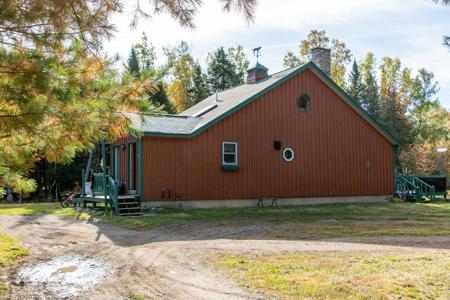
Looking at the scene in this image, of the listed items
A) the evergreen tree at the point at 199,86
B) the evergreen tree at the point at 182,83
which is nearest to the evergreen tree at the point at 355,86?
the evergreen tree at the point at 199,86

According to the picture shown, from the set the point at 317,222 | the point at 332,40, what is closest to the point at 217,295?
the point at 317,222

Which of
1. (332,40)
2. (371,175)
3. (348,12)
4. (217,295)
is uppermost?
(332,40)

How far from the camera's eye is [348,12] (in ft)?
22.4

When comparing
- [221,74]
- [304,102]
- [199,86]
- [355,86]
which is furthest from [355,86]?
[304,102]

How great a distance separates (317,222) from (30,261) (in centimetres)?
772

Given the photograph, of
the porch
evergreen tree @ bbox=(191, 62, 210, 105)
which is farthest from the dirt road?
evergreen tree @ bbox=(191, 62, 210, 105)

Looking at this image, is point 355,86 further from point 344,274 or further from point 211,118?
point 344,274

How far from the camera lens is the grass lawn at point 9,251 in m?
7.23

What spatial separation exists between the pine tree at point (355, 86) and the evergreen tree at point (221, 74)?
35.8 ft

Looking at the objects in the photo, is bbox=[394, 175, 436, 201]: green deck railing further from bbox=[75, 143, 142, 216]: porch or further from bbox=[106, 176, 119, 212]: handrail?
bbox=[106, 176, 119, 212]: handrail

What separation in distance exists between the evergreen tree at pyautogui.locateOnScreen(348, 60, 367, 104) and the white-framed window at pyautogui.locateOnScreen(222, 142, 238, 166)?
27190 mm

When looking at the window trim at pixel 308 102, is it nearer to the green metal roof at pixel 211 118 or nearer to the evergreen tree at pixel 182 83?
the green metal roof at pixel 211 118

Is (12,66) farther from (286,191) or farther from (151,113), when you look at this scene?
(286,191)

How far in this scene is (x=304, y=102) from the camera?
62.7ft
